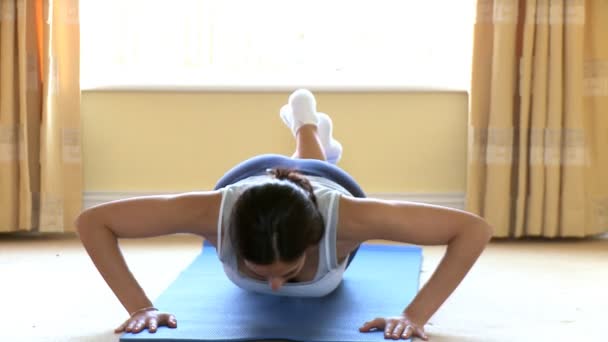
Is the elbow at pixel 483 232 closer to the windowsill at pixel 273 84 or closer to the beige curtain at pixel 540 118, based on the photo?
the beige curtain at pixel 540 118

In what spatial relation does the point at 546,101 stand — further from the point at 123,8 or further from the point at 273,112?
the point at 123,8

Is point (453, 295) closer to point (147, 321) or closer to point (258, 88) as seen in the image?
point (147, 321)

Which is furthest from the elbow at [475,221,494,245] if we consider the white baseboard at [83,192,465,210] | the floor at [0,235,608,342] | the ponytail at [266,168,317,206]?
the white baseboard at [83,192,465,210]

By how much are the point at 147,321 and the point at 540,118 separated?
1.86 metres

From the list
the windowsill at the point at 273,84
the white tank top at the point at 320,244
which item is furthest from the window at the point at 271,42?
the white tank top at the point at 320,244

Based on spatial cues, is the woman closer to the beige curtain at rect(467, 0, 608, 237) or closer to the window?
the beige curtain at rect(467, 0, 608, 237)

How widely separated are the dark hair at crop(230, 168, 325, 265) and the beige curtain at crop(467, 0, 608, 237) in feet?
5.38

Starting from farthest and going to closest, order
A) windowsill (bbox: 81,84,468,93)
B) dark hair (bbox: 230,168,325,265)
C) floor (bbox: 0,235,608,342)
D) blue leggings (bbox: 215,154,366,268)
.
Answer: windowsill (bbox: 81,84,468,93)
blue leggings (bbox: 215,154,366,268)
floor (bbox: 0,235,608,342)
dark hair (bbox: 230,168,325,265)

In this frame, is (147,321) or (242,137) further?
(242,137)

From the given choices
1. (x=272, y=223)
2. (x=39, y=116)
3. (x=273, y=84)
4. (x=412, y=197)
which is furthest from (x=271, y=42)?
(x=272, y=223)

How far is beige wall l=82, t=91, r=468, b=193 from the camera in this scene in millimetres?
3566

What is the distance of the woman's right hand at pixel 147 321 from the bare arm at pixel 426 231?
1.51ft

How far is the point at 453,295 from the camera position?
2.52 metres

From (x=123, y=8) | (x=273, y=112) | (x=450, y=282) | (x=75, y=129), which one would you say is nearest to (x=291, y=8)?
(x=273, y=112)
